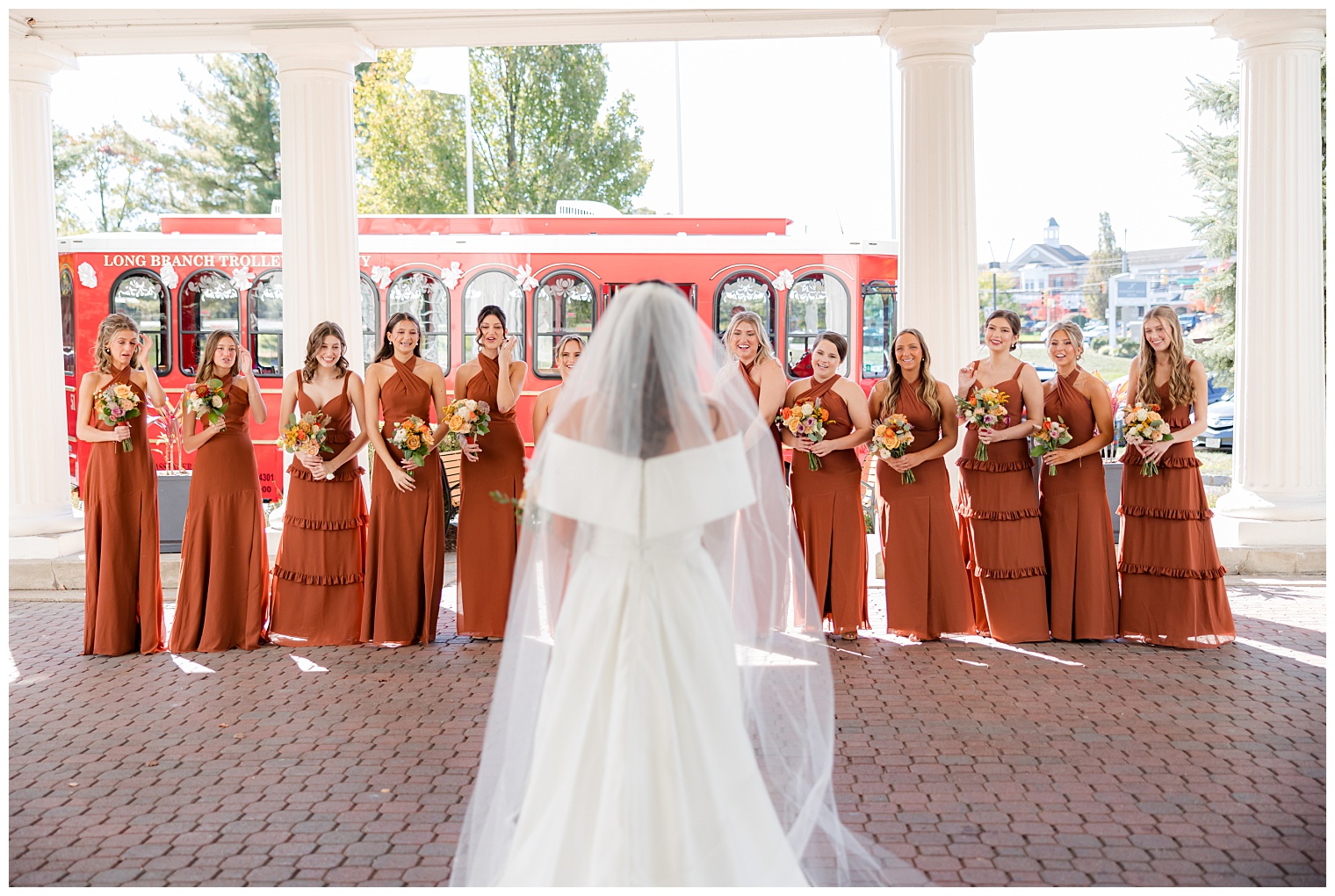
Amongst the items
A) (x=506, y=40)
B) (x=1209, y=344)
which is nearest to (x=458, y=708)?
(x=506, y=40)

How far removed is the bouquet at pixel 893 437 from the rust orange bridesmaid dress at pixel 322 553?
3.56 metres

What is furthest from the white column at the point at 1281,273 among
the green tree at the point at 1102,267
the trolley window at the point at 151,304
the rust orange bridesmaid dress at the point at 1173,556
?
the green tree at the point at 1102,267

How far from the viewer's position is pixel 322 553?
7617 mm

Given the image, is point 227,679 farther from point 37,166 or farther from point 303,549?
point 37,166

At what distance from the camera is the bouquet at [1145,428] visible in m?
7.09

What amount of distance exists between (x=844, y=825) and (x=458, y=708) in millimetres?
2550

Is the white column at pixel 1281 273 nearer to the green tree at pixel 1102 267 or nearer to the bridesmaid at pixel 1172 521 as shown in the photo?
the bridesmaid at pixel 1172 521

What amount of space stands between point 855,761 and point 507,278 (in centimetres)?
1077

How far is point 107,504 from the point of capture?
24.1 ft

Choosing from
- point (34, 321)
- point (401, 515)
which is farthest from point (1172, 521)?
point (34, 321)

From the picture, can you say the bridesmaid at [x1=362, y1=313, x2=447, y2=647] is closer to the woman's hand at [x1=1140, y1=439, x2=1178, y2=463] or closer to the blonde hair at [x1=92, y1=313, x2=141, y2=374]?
the blonde hair at [x1=92, y1=313, x2=141, y2=374]

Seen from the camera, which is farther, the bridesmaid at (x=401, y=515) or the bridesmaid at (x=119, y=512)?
the bridesmaid at (x=401, y=515)

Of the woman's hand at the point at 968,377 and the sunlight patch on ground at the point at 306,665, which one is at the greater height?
the woman's hand at the point at 968,377

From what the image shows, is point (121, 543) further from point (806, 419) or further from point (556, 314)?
point (556, 314)
